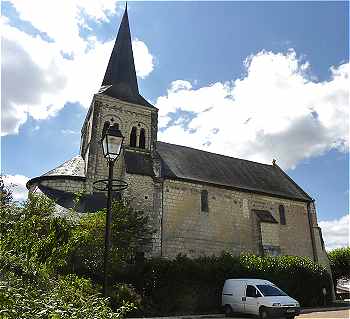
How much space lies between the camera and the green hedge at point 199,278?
1340cm

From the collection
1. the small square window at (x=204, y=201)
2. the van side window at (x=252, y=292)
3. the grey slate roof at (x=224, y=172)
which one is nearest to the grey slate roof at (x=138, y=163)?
the grey slate roof at (x=224, y=172)

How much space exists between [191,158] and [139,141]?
4176 millimetres

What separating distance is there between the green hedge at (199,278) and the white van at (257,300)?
2.58 ft

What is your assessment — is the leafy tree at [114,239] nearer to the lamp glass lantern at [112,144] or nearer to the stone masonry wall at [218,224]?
the stone masonry wall at [218,224]

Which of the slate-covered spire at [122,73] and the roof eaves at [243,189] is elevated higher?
the slate-covered spire at [122,73]

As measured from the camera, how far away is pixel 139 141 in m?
22.0

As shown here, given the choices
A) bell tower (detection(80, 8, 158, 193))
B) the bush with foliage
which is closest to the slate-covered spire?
bell tower (detection(80, 8, 158, 193))

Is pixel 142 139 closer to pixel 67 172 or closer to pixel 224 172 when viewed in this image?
pixel 67 172

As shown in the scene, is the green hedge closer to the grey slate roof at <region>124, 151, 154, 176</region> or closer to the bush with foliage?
the bush with foliage

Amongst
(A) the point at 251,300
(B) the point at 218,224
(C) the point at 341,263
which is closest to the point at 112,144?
(A) the point at 251,300

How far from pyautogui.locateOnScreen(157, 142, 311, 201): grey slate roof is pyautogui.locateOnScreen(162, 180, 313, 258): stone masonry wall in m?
0.59

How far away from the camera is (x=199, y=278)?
14.4 metres

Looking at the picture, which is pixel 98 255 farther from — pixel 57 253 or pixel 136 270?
pixel 57 253

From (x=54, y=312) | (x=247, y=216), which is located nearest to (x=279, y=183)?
(x=247, y=216)
